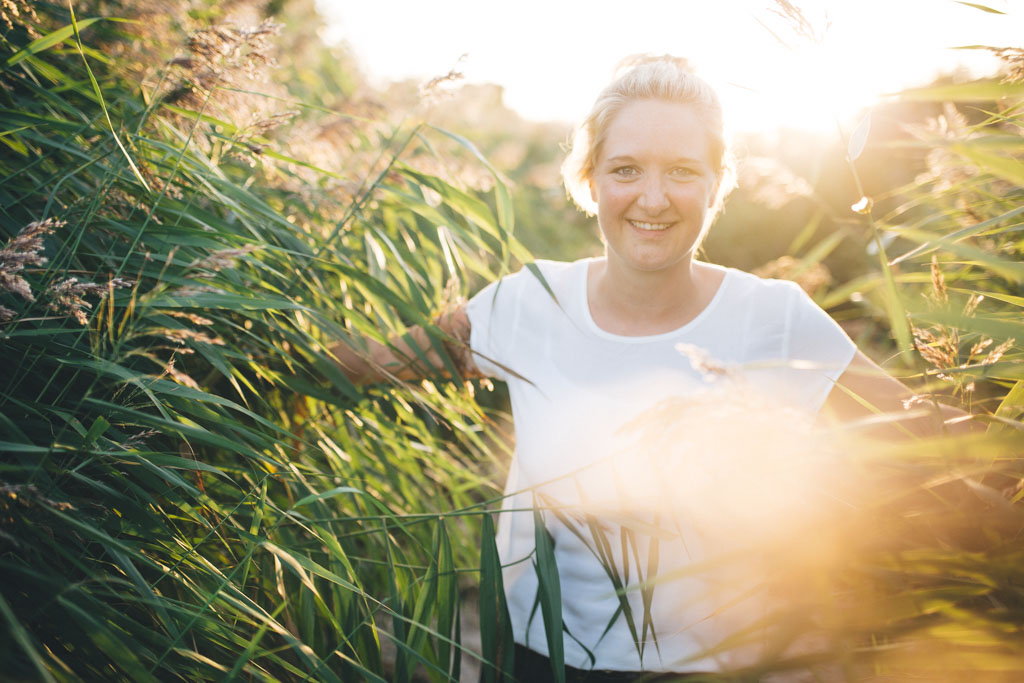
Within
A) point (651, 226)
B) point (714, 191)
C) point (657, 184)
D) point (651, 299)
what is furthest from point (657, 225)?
point (714, 191)

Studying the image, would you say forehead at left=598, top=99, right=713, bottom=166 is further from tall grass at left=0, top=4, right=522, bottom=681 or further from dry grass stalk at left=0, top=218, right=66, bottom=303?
dry grass stalk at left=0, top=218, right=66, bottom=303

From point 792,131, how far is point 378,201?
13.3 ft

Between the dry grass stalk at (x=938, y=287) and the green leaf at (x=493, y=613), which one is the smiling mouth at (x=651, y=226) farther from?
the green leaf at (x=493, y=613)

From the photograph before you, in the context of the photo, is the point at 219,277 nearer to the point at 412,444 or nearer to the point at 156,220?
the point at 156,220

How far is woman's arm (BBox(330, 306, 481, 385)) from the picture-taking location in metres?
1.72

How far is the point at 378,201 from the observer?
2158 mm

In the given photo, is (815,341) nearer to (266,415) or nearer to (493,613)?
(493,613)

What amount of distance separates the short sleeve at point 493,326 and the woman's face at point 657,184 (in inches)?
16.3

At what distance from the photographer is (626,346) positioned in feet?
6.33

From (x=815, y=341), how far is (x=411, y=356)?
1216 millimetres

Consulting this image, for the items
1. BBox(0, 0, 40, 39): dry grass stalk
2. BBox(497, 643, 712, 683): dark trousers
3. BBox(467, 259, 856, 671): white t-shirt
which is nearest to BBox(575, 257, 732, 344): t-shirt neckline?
BBox(467, 259, 856, 671): white t-shirt

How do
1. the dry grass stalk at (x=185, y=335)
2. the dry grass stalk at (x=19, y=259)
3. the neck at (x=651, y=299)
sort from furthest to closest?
the neck at (x=651, y=299)
the dry grass stalk at (x=185, y=335)
the dry grass stalk at (x=19, y=259)

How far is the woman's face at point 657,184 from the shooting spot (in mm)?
1891

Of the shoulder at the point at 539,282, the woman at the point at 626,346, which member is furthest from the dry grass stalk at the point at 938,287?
the shoulder at the point at 539,282
